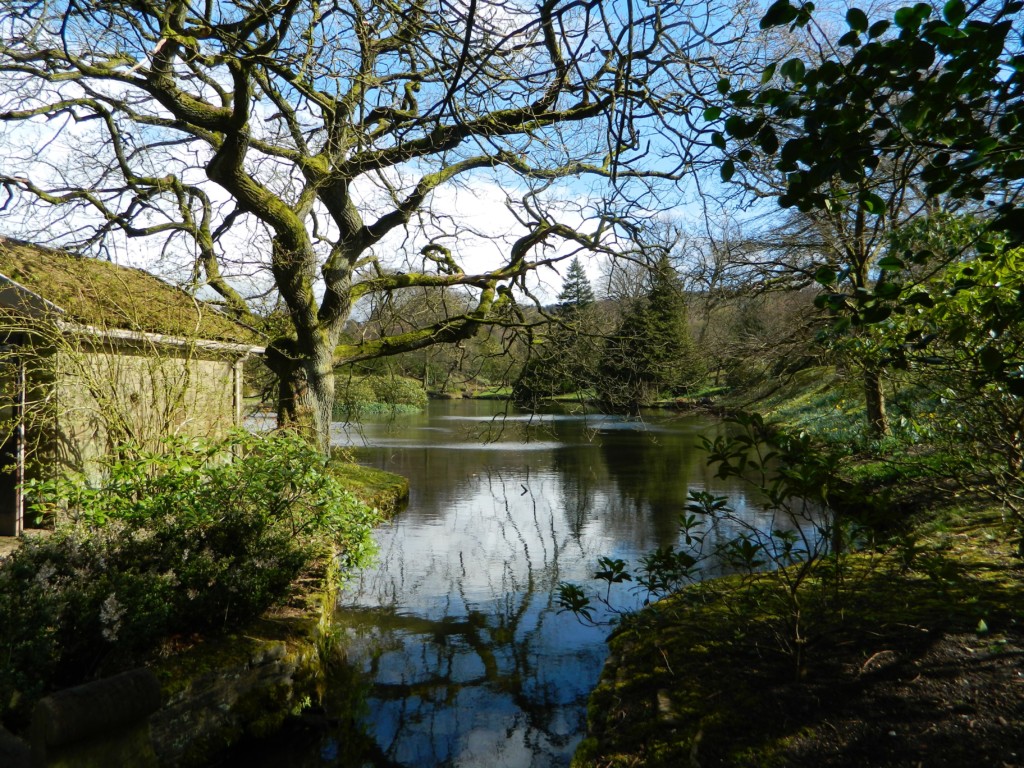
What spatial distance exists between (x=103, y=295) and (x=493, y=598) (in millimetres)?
5773

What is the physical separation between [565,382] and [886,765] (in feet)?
30.3

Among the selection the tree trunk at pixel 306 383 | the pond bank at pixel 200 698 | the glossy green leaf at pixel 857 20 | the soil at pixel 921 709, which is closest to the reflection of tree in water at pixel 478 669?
the pond bank at pixel 200 698

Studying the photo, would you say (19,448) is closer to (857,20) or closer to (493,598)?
(493,598)

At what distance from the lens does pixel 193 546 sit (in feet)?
17.0

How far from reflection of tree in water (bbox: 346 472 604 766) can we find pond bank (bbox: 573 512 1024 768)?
2.31 feet

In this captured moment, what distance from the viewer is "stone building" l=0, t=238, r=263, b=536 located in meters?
7.80

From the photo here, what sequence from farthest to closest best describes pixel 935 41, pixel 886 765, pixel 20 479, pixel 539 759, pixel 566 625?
pixel 20 479 < pixel 566 625 < pixel 539 759 < pixel 886 765 < pixel 935 41

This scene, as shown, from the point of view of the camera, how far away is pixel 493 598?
8.24 meters


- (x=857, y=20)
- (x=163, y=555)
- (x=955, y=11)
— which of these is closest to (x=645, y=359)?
(x=163, y=555)

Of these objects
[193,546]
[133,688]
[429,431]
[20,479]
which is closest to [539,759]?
[193,546]

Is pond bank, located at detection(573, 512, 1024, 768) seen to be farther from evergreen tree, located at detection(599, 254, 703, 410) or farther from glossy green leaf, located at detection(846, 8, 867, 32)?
evergreen tree, located at detection(599, 254, 703, 410)

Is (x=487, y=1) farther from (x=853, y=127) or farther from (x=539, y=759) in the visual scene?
(x=539, y=759)

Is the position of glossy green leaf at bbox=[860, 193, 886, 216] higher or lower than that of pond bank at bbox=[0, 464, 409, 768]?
higher

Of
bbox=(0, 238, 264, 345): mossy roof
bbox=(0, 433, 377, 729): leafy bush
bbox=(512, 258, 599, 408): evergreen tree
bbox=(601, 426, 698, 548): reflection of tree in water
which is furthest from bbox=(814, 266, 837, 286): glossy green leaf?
bbox=(512, 258, 599, 408): evergreen tree
